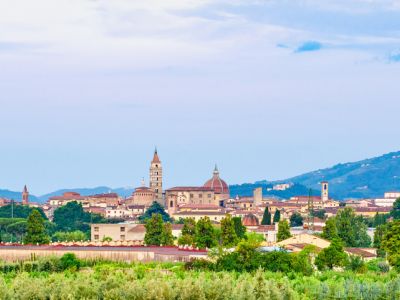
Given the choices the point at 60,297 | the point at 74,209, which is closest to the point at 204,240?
the point at 60,297

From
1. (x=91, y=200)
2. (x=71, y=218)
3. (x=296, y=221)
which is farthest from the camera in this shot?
(x=91, y=200)

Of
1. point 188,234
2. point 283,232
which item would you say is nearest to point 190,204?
point 188,234

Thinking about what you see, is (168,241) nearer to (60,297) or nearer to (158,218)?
(158,218)

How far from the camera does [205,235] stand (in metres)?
71.6

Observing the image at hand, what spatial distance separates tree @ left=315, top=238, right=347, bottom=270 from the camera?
55.8m

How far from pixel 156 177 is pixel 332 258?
405 ft

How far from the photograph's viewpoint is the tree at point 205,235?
7075cm

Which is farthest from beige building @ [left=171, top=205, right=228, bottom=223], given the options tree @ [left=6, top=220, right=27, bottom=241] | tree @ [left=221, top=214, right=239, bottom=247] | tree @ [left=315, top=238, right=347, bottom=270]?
tree @ [left=315, top=238, right=347, bottom=270]

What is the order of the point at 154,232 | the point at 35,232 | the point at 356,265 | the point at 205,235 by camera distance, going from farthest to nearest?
1. the point at 154,232
2. the point at 35,232
3. the point at 205,235
4. the point at 356,265

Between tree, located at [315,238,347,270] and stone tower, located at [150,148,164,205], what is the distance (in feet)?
399

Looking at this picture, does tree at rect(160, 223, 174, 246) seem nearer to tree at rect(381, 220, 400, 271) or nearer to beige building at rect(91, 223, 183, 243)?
tree at rect(381, 220, 400, 271)

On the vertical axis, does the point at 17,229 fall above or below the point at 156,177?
below

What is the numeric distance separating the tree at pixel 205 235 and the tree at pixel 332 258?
14.6m

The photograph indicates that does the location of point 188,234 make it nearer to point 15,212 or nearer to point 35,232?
point 35,232
